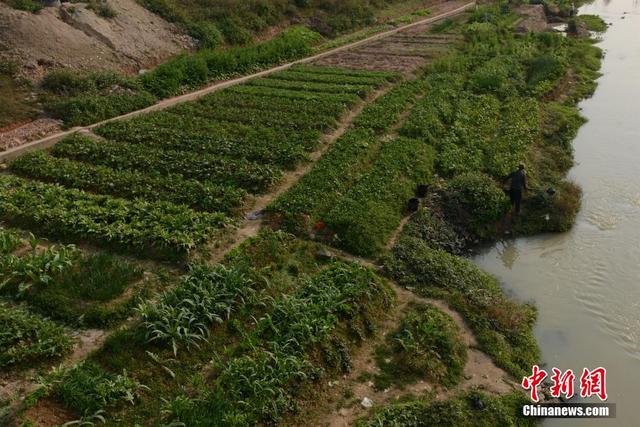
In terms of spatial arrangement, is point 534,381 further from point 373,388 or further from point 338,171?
point 338,171

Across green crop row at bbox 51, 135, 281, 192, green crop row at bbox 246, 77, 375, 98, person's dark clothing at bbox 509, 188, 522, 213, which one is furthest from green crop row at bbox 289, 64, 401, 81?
green crop row at bbox 51, 135, 281, 192

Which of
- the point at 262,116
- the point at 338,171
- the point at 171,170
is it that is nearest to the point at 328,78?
the point at 262,116

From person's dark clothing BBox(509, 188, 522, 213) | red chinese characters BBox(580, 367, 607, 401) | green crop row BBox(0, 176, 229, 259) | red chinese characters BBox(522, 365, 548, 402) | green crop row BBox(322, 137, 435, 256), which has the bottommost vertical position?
red chinese characters BBox(580, 367, 607, 401)

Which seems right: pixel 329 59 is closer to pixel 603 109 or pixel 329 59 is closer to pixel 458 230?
pixel 603 109

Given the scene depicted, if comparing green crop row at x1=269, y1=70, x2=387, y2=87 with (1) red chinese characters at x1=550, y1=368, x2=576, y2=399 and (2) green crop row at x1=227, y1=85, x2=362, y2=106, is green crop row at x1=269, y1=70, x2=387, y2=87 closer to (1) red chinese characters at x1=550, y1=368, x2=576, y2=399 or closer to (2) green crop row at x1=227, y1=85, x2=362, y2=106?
(2) green crop row at x1=227, y1=85, x2=362, y2=106

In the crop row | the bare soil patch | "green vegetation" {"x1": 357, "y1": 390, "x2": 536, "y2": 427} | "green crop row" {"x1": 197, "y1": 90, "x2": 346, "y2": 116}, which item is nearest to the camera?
"green vegetation" {"x1": 357, "y1": 390, "x2": 536, "y2": 427}

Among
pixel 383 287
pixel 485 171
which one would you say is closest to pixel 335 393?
pixel 383 287
